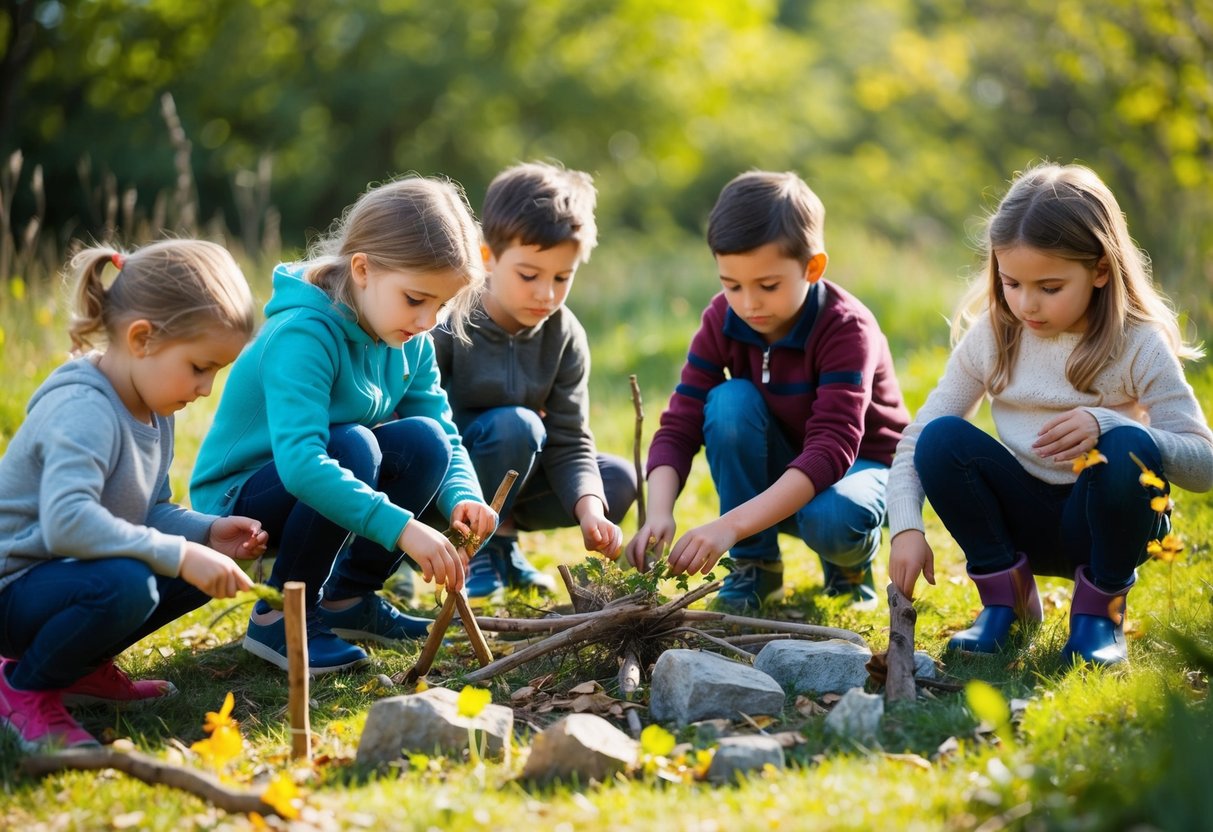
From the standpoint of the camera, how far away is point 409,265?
3.04 metres

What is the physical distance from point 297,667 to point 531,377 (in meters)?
1.71

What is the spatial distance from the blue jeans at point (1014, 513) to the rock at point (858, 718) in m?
0.86

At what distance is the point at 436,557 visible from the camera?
2734 millimetres

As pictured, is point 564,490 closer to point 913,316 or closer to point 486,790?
point 486,790

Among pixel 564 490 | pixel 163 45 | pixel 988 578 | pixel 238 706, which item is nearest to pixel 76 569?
pixel 238 706

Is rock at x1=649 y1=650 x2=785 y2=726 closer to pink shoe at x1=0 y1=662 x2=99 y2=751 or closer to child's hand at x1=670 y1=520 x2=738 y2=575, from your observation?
child's hand at x1=670 y1=520 x2=738 y2=575

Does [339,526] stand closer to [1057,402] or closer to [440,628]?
[440,628]

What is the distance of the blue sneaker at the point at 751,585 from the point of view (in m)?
3.74

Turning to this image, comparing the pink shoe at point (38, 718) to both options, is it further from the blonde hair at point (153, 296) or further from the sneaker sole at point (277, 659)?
the blonde hair at point (153, 296)

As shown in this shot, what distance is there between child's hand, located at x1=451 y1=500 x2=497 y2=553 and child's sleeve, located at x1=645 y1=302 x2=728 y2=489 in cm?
75

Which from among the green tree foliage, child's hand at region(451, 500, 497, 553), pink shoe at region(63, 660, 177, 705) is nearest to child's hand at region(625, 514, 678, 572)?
child's hand at region(451, 500, 497, 553)

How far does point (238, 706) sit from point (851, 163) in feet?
82.0

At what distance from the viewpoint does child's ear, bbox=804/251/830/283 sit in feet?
11.5

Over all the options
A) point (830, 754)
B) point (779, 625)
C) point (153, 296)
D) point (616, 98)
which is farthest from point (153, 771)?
point (616, 98)
